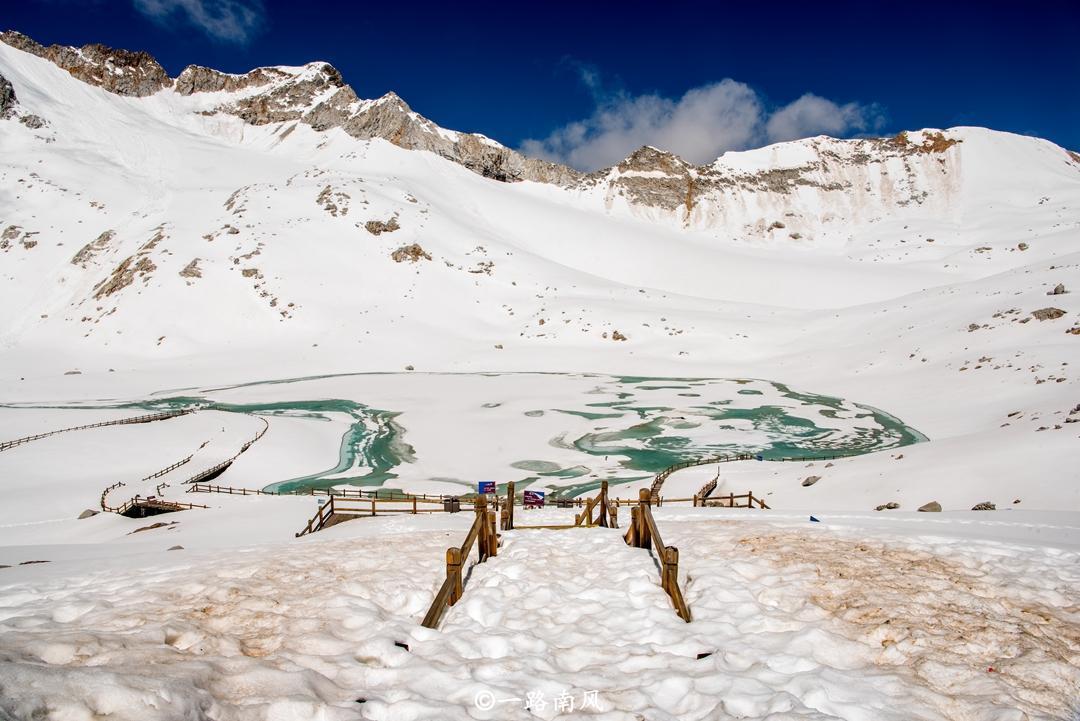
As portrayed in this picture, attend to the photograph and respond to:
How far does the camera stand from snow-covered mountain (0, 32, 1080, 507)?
47.4 m

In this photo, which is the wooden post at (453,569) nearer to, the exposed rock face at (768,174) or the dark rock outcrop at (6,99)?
the exposed rock face at (768,174)

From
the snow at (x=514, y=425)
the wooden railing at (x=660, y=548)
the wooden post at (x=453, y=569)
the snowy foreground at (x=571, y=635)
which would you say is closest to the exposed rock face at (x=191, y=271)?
the snow at (x=514, y=425)

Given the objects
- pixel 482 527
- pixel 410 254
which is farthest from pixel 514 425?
pixel 410 254

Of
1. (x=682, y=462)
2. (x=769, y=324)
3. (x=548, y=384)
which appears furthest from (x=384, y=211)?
(x=682, y=462)

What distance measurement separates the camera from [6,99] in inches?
4035

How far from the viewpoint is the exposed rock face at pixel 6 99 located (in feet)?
332

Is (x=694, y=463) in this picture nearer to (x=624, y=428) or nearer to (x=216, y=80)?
(x=624, y=428)

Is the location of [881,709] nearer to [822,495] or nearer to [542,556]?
[542,556]

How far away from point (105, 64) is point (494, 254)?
12369cm

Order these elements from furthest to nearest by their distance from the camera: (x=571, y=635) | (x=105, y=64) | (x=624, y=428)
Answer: (x=105, y=64) < (x=624, y=428) < (x=571, y=635)

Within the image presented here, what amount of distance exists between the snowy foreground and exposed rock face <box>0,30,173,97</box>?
171478 millimetres

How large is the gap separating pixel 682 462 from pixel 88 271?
84950 mm

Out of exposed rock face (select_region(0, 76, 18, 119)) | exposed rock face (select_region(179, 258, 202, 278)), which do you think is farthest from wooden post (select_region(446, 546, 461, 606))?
exposed rock face (select_region(0, 76, 18, 119))

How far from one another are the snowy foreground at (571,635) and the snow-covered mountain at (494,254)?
37.2 feet
